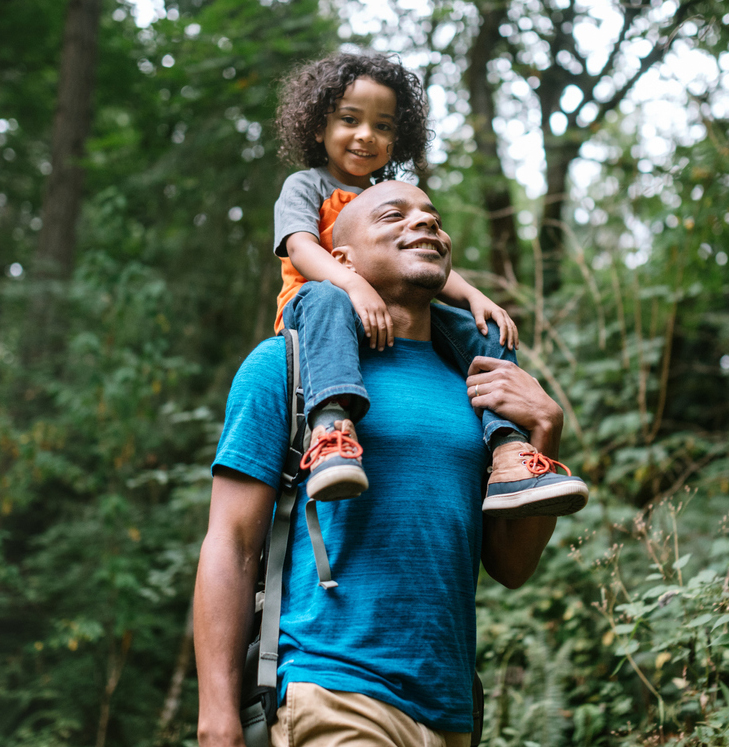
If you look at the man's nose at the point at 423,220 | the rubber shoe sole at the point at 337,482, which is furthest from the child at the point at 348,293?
the man's nose at the point at 423,220

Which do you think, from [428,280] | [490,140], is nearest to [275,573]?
[428,280]

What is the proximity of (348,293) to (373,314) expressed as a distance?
113 millimetres

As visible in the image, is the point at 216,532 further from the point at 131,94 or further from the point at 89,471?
the point at 131,94

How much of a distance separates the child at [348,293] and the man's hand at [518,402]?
4cm

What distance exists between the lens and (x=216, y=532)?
1546 mm

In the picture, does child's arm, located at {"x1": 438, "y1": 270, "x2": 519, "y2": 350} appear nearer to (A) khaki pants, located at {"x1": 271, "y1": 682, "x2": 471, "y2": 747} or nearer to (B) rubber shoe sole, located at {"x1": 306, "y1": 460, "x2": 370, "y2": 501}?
(B) rubber shoe sole, located at {"x1": 306, "y1": 460, "x2": 370, "y2": 501}

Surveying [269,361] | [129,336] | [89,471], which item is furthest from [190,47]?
[269,361]

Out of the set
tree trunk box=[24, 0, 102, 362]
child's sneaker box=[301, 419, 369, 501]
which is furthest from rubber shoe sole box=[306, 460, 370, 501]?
tree trunk box=[24, 0, 102, 362]

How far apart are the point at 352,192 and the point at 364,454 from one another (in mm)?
1111

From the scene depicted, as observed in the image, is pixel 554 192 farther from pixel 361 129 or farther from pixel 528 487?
pixel 528 487

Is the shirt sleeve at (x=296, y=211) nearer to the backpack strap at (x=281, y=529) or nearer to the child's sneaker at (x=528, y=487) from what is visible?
the backpack strap at (x=281, y=529)

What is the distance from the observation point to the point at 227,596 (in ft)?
4.94

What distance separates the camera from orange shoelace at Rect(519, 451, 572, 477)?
1607 mm

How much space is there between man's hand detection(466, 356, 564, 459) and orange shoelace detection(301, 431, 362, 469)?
1.43ft
